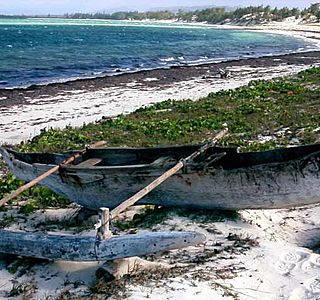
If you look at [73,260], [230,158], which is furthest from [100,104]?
[73,260]

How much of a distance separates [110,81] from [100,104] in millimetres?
6398

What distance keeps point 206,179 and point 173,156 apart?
1.14 m

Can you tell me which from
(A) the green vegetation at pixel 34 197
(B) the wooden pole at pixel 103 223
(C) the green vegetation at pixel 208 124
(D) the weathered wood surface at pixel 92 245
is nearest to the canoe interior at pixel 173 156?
(A) the green vegetation at pixel 34 197

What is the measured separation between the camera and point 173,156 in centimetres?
771

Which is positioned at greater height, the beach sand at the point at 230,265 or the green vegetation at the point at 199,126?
the beach sand at the point at 230,265

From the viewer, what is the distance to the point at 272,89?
18.6 meters

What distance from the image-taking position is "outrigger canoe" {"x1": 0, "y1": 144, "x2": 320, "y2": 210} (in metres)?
6.34

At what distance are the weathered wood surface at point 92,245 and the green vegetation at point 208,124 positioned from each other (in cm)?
544

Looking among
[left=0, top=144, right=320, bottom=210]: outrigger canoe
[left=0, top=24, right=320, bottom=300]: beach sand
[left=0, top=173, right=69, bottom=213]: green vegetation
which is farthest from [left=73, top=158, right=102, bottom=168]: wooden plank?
[left=0, top=173, right=69, bottom=213]: green vegetation

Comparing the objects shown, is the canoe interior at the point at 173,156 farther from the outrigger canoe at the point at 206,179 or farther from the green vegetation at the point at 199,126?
the green vegetation at the point at 199,126

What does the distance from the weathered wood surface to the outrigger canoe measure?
4.68 ft

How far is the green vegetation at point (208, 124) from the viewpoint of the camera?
11.8 meters

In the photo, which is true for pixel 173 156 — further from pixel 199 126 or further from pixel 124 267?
pixel 199 126

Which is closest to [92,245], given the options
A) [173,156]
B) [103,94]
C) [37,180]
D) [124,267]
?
[124,267]
